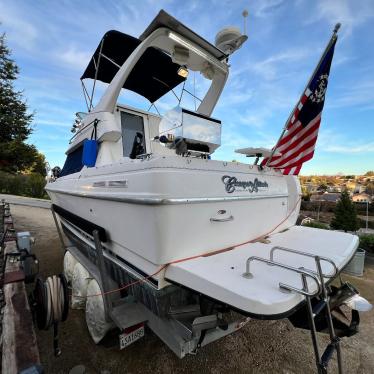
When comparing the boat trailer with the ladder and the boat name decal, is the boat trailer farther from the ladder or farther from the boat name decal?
the boat name decal

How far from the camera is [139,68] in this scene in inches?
191

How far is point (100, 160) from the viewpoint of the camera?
10.4 feet

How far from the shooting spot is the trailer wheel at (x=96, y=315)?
103 inches

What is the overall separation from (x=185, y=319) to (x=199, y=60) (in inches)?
114

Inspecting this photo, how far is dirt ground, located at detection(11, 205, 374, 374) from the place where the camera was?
2543mm

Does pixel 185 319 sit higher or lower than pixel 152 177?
lower

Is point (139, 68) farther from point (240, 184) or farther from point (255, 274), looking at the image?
point (255, 274)

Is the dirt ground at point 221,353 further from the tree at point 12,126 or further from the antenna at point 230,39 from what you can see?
the tree at point 12,126

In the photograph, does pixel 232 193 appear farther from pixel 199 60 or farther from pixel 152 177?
pixel 199 60

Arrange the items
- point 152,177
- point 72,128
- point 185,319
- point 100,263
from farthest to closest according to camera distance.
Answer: point 72,128, point 100,263, point 185,319, point 152,177

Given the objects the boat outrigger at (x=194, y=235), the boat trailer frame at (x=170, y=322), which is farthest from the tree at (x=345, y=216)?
the boat trailer frame at (x=170, y=322)

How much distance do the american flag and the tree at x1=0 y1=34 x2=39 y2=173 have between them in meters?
25.8

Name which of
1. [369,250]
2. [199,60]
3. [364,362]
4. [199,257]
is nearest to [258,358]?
[364,362]

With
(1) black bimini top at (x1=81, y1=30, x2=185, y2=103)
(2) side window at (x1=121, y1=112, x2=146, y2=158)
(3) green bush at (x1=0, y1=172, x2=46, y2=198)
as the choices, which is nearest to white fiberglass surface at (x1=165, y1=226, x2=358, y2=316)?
(2) side window at (x1=121, y1=112, x2=146, y2=158)
